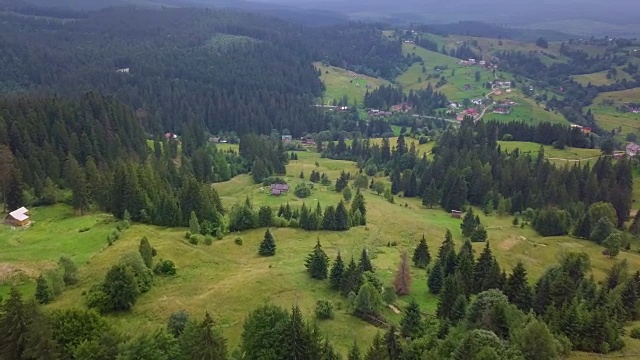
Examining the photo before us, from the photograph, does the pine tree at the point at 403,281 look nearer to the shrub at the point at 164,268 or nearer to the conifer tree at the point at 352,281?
the conifer tree at the point at 352,281

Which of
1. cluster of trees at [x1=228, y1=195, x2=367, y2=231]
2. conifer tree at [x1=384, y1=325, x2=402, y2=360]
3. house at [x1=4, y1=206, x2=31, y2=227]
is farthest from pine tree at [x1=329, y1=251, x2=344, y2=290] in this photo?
house at [x1=4, y1=206, x2=31, y2=227]

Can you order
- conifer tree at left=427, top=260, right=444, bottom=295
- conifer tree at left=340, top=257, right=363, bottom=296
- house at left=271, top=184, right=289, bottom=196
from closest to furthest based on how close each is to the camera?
1. conifer tree at left=340, top=257, right=363, bottom=296
2. conifer tree at left=427, top=260, right=444, bottom=295
3. house at left=271, top=184, right=289, bottom=196

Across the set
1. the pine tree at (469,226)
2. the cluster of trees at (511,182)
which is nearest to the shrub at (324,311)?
the pine tree at (469,226)

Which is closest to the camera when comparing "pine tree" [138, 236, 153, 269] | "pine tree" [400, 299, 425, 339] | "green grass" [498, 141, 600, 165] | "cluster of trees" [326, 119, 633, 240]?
"pine tree" [400, 299, 425, 339]

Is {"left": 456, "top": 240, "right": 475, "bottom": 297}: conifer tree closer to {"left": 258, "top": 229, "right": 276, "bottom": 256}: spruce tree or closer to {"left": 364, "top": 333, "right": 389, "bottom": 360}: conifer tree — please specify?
{"left": 364, "top": 333, "right": 389, "bottom": 360}: conifer tree

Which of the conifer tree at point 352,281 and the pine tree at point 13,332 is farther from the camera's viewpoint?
the conifer tree at point 352,281

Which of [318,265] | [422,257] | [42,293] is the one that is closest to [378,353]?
[318,265]
